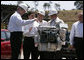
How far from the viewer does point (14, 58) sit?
382 inches

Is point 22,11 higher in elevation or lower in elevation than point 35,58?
higher

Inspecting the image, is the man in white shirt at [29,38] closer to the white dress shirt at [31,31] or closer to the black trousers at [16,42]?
the white dress shirt at [31,31]

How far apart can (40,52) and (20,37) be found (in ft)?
3.89

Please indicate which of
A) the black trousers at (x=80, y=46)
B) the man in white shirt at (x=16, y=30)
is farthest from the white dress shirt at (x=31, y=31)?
the black trousers at (x=80, y=46)

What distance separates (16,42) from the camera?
9.55m

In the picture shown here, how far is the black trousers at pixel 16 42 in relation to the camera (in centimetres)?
952

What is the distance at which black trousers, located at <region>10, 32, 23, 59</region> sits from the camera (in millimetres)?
9516

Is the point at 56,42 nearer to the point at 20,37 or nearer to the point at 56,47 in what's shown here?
the point at 56,47

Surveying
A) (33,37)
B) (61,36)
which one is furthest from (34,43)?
(61,36)

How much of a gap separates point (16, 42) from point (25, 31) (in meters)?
0.65

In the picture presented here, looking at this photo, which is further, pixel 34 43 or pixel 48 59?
pixel 48 59

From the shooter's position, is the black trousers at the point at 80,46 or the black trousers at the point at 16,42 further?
the black trousers at the point at 16,42

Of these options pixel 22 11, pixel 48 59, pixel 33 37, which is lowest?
pixel 48 59

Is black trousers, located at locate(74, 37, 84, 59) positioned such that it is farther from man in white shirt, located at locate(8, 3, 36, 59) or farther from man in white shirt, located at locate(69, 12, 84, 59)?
man in white shirt, located at locate(8, 3, 36, 59)
